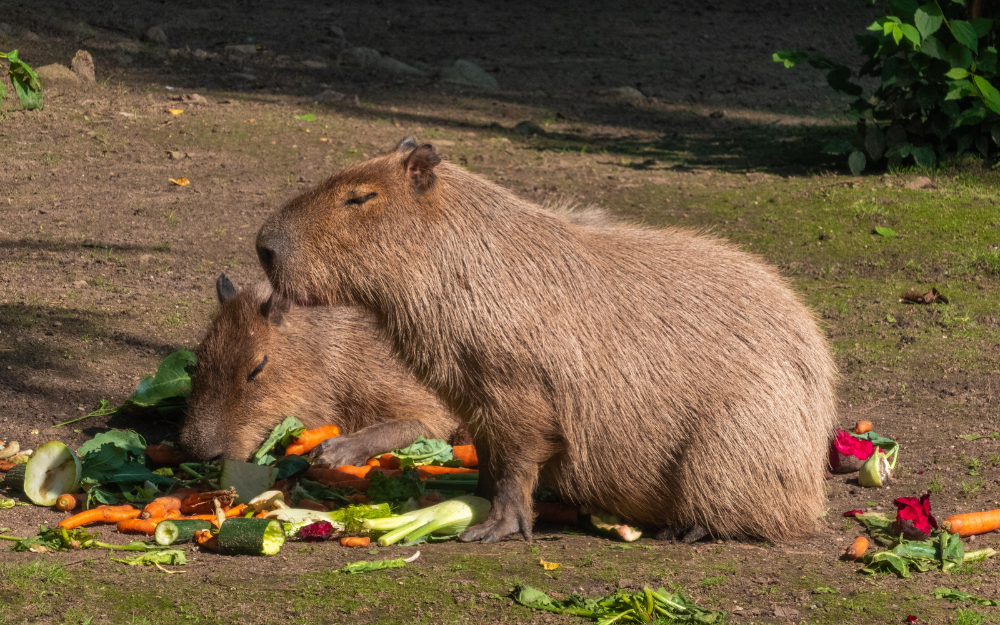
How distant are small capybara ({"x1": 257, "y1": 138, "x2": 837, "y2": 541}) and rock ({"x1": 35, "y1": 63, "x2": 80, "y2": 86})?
22.4 ft

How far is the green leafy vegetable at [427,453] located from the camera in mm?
4641

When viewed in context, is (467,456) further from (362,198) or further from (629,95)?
(629,95)

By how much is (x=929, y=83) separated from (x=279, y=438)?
19.4ft

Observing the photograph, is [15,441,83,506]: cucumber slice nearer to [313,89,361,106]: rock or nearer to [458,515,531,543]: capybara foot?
[458,515,531,543]: capybara foot

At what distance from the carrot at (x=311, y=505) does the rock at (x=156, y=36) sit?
28.9 feet

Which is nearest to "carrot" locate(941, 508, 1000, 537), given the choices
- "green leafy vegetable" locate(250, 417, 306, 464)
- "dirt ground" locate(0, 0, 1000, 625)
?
"dirt ground" locate(0, 0, 1000, 625)

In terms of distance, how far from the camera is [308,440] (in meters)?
4.91

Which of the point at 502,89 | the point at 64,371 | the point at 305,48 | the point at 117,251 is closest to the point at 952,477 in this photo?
the point at 64,371

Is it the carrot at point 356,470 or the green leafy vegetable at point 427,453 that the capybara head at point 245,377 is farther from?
the green leafy vegetable at point 427,453

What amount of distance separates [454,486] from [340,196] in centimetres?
126

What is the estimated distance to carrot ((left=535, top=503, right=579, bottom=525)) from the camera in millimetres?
3805

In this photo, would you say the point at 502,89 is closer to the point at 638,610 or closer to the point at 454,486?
the point at 454,486

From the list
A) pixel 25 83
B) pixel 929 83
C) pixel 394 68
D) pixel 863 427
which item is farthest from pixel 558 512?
Answer: pixel 394 68

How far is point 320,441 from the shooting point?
4.94 m
